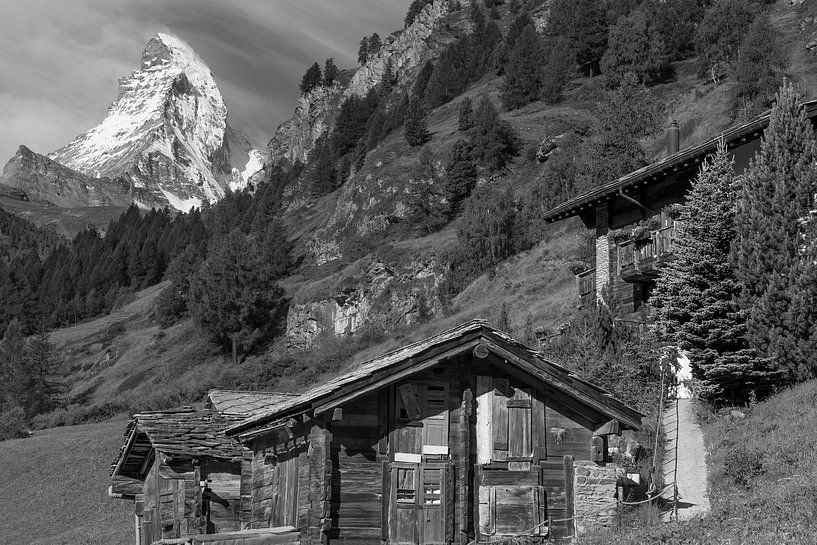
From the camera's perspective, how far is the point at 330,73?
189 metres

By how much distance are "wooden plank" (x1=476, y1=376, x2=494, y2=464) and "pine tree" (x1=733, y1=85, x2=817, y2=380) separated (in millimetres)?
9962

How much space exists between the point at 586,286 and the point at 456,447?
23205 mm

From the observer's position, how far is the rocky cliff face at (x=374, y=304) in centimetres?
6825

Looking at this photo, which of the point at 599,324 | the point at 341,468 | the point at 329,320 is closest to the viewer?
the point at 341,468

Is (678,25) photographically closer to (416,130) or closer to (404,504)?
(416,130)

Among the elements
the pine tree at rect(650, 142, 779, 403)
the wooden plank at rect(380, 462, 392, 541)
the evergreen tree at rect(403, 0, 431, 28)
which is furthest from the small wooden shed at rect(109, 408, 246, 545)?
the evergreen tree at rect(403, 0, 431, 28)

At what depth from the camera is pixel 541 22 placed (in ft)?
440

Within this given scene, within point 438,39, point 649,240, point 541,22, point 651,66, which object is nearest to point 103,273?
point 438,39

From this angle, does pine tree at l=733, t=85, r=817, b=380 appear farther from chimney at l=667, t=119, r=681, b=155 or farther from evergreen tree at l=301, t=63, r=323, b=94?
evergreen tree at l=301, t=63, r=323, b=94

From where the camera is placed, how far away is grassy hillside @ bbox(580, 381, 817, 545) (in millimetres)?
13016

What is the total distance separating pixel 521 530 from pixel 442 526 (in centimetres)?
166

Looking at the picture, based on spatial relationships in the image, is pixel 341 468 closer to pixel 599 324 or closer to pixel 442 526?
pixel 442 526

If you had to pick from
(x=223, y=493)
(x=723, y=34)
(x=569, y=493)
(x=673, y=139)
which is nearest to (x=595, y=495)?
(x=569, y=493)

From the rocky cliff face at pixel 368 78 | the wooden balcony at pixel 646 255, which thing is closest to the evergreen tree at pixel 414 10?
the rocky cliff face at pixel 368 78
